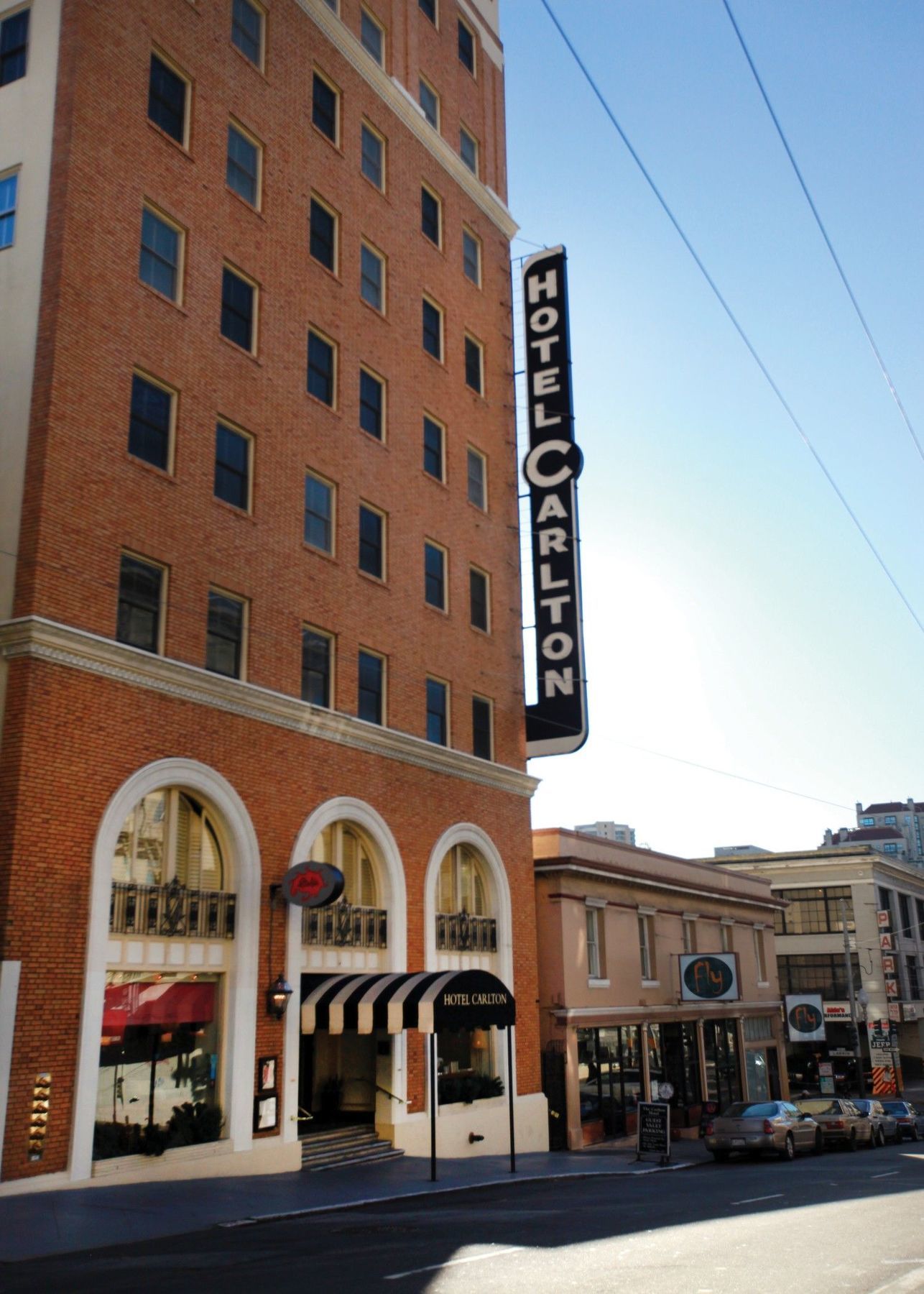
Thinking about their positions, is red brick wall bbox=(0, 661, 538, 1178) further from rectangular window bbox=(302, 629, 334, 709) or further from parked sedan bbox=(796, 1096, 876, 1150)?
parked sedan bbox=(796, 1096, 876, 1150)

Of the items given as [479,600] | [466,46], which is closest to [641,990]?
[479,600]

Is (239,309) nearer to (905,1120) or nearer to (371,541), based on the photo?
(371,541)

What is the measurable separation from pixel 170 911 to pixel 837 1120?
2190cm

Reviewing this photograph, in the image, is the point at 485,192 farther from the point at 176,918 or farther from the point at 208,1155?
the point at 208,1155

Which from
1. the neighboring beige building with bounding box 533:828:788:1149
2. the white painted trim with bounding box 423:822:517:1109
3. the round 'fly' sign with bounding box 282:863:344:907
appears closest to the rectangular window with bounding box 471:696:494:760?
the white painted trim with bounding box 423:822:517:1109

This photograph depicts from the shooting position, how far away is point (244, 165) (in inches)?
1040

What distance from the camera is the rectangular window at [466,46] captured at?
1496 inches

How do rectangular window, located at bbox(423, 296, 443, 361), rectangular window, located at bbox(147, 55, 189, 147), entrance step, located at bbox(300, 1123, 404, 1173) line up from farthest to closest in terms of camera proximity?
rectangular window, located at bbox(423, 296, 443, 361)
rectangular window, located at bbox(147, 55, 189, 147)
entrance step, located at bbox(300, 1123, 404, 1173)

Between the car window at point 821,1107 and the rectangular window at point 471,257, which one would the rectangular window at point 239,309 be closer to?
the rectangular window at point 471,257

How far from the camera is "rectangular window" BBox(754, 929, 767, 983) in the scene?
1944 inches

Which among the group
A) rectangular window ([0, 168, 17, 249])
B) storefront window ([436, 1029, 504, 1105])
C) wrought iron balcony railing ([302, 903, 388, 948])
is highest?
rectangular window ([0, 168, 17, 249])

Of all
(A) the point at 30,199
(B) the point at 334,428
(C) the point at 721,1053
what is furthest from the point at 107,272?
(C) the point at 721,1053

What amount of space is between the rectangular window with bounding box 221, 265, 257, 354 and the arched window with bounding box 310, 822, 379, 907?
10.6 m

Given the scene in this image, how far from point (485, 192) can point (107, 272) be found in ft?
59.1
